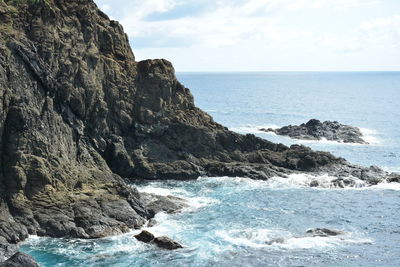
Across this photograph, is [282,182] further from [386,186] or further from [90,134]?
[90,134]

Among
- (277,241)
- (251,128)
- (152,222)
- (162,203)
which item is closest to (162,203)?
(162,203)

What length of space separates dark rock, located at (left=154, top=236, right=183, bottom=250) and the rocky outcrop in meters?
67.0

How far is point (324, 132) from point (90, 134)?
60.7 m

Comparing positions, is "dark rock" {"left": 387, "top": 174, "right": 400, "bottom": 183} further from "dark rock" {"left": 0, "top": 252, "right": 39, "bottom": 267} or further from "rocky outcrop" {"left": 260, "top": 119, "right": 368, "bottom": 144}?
"dark rock" {"left": 0, "top": 252, "right": 39, "bottom": 267}

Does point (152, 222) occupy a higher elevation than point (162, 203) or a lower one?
lower

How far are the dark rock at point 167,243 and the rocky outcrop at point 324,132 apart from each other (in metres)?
67.0

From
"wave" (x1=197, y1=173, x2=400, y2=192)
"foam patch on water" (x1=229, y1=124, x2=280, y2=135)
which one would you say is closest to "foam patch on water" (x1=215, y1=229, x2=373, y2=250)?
"wave" (x1=197, y1=173, x2=400, y2=192)

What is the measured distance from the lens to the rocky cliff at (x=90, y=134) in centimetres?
4703

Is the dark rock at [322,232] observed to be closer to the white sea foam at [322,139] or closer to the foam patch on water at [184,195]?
the foam patch on water at [184,195]

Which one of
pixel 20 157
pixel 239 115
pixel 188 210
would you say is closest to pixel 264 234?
pixel 188 210

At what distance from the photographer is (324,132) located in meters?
109

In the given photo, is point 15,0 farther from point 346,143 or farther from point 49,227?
point 346,143

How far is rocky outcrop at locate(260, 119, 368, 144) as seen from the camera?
105250mm

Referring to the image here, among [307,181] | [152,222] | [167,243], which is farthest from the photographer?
[307,181]
